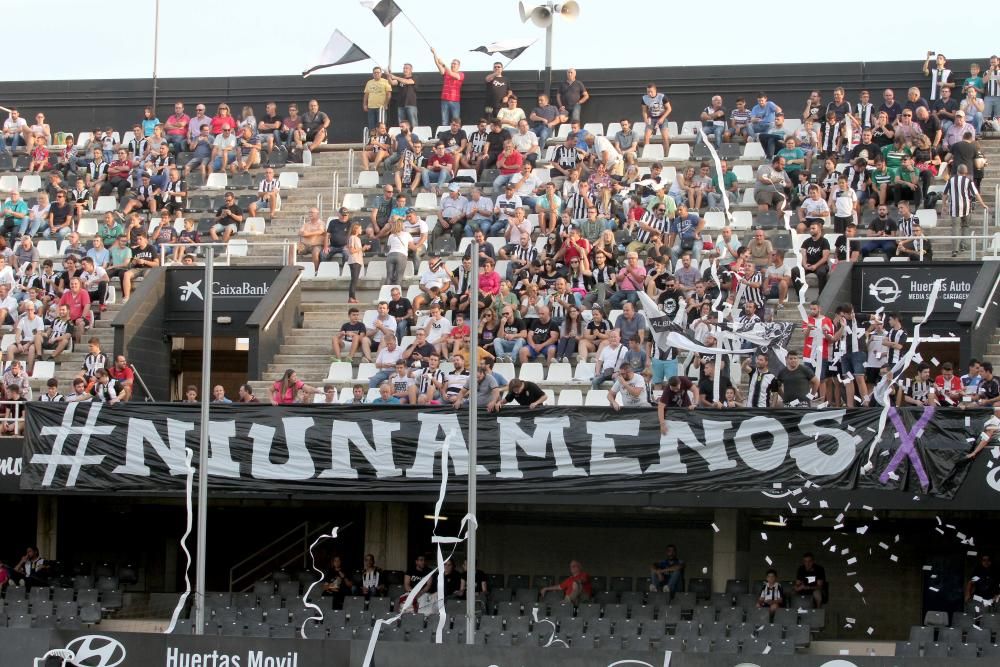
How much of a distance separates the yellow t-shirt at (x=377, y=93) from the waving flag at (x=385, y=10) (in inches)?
73.2

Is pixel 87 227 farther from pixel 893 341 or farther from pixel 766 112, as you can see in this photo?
pixel 893 341

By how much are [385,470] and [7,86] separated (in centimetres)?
1688

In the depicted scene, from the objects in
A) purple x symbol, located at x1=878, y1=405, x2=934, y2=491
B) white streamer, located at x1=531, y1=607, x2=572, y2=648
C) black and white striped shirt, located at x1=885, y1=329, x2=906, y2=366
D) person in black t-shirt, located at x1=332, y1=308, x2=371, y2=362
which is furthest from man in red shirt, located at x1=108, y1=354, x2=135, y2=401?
purple x symbol, located at x1=878, y1=405, x2=934, y2=491

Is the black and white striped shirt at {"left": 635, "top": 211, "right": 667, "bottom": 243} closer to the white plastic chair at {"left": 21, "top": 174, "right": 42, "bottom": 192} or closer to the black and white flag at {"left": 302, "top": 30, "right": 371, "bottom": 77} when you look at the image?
the black and white flag at {"left": 302, "top": 30, "right": 371, "bottom": 77}

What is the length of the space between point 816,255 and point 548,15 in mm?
9441

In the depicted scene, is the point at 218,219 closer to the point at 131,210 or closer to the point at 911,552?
the point at 131,210

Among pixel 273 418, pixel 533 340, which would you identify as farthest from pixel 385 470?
pixel 533 340

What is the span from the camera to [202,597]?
1978 cm

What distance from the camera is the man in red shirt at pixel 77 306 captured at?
25.8 meters

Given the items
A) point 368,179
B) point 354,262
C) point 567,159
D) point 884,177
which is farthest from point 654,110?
point 354,262

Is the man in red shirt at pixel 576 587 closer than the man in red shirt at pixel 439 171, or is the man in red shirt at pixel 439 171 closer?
the man in red shirt at pixel 576 587

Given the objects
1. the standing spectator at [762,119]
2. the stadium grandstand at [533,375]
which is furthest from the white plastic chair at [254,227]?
the standing spectator at [762,119]

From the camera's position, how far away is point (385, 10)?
32.4 metres

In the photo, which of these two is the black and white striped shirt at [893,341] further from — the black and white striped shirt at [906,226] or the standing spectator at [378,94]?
the standing spectator at [378,94]
